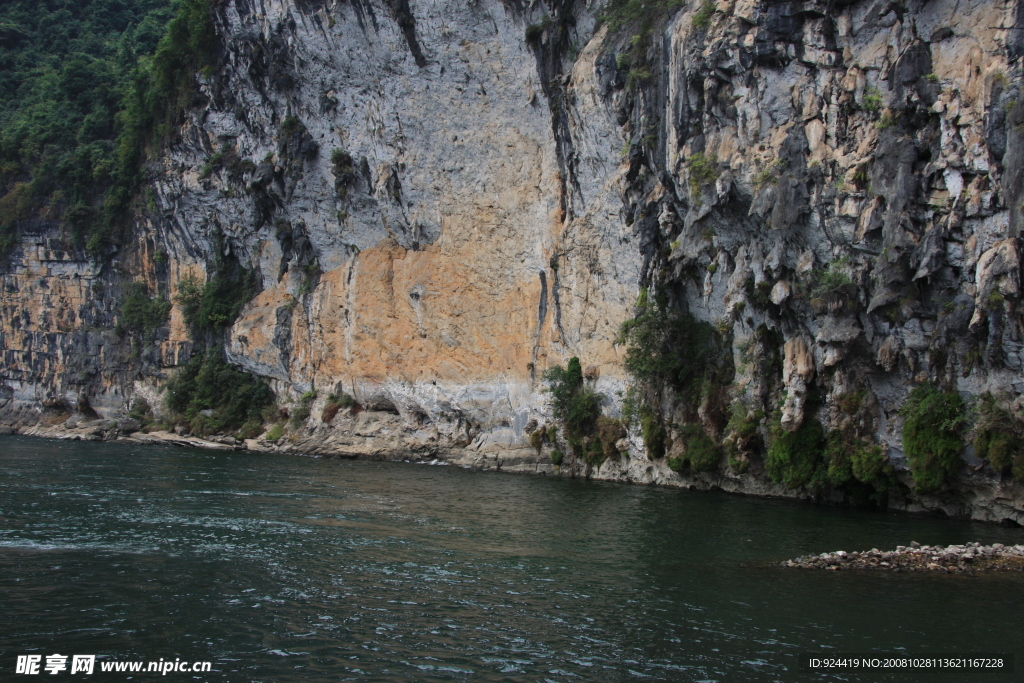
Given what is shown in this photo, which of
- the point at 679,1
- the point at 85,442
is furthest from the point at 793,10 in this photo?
the point at 85,442

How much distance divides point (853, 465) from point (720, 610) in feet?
37.5

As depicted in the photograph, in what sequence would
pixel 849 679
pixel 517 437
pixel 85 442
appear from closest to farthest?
pixel 849 679, pixel 517 437, pixel 85 442

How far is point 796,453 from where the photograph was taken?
23.2 meters

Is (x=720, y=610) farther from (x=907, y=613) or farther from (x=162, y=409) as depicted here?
(x=162, y=409)

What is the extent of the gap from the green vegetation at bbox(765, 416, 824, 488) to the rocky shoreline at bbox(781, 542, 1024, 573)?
7.31 metres

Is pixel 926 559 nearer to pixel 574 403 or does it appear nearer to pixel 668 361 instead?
pixel 668 361

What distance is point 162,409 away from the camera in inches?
1865

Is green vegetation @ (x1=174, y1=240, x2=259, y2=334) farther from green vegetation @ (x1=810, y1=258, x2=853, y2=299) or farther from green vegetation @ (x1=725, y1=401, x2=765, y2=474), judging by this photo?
green vegetation @ (x1=810, y1=258, x2=853, y2=299)

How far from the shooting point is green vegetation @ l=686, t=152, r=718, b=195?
24219mm

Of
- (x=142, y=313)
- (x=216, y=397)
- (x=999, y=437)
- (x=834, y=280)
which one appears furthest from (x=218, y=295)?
(x=999, y=437)

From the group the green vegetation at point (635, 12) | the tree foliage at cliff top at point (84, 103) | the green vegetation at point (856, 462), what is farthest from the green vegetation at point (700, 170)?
the tree foliage at cliff top at point (84, 103)

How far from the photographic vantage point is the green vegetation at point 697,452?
25.8 m

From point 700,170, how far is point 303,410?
26684 millimetres

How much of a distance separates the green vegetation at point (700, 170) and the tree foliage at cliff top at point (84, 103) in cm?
3068
